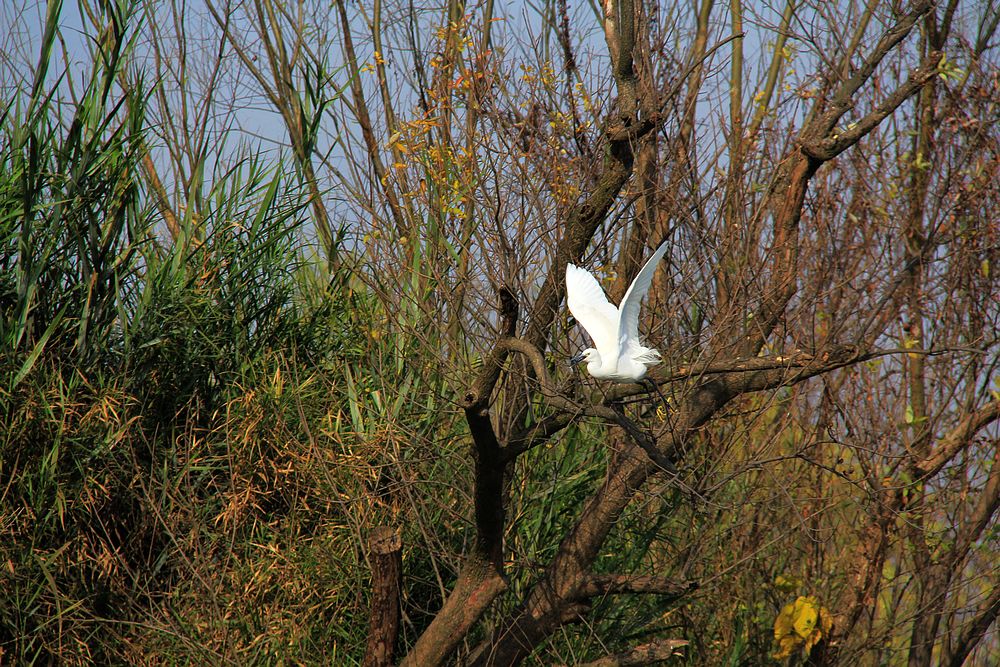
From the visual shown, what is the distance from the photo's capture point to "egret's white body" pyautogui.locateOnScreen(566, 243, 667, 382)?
3.61m

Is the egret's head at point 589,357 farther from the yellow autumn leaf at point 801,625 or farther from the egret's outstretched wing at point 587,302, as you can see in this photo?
the yellow autumn leaf at point 801,625

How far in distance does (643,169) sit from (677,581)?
183cm

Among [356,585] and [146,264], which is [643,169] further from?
[146,264]

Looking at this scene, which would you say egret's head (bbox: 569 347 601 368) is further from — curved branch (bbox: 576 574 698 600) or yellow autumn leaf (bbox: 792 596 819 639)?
yellow autumn leaf (bbox: 792 596 819 639)

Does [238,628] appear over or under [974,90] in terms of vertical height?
under

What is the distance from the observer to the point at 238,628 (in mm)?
5086

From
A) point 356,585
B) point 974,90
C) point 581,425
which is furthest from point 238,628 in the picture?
point 974,90

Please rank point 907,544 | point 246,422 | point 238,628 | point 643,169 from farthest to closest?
point 907,544 → point 246,422 → point 238,628 → point 643,169

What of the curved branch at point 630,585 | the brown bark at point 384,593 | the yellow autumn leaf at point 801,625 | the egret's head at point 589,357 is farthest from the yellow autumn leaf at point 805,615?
the egret's head at point 589,357

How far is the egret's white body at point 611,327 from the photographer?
11.8 feet

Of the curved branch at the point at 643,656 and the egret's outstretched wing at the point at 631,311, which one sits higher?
the egret's outstretched wing at the point at 631,311

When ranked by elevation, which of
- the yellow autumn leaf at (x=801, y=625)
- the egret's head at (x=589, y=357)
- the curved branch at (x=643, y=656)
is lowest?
the curved branch at (x=643, y=656)

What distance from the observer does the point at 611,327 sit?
374cm

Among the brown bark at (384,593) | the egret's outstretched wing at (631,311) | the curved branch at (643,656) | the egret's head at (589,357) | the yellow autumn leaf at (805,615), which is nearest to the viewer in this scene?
the egret's outstretched wing at (631,311)
